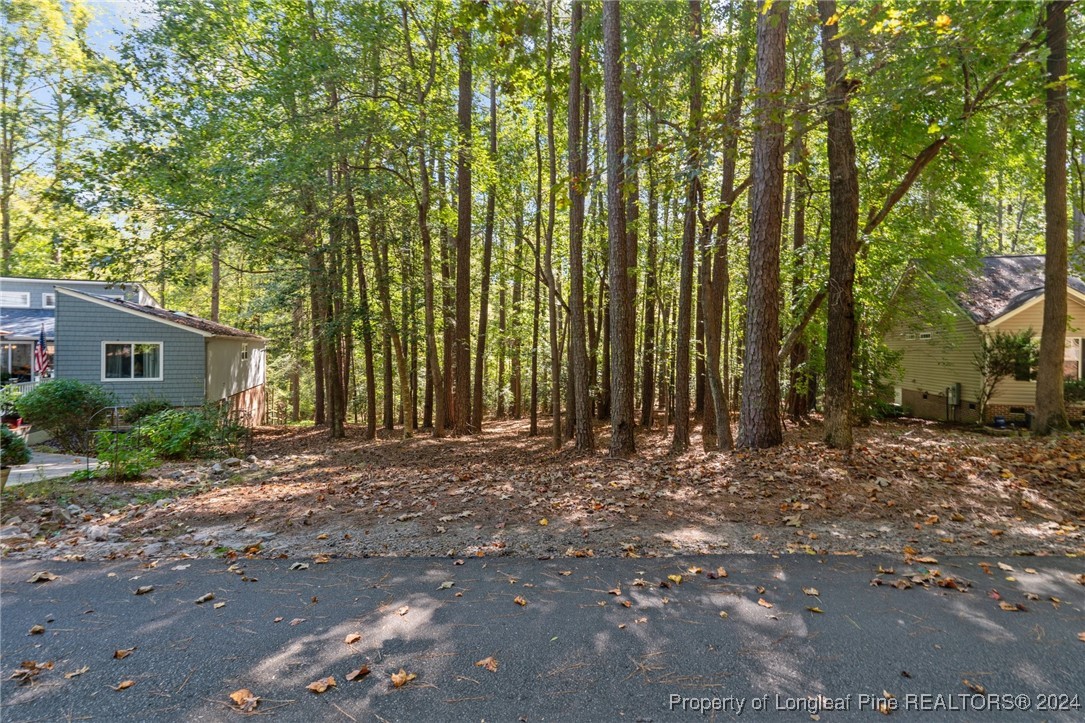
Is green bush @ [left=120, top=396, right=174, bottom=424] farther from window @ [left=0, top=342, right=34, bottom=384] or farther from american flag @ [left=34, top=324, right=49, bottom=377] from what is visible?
window @ [left=0, top=342, right=34, bottom=384]

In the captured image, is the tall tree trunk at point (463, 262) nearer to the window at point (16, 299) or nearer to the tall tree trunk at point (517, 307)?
the tall tree trunk at point (517, 307)

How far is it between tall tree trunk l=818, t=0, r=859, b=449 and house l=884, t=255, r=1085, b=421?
661 cm

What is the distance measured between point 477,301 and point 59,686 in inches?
852

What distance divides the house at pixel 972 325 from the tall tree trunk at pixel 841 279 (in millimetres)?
6613

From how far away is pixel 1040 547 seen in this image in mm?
4297

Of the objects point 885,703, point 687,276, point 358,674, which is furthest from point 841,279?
point 358,674

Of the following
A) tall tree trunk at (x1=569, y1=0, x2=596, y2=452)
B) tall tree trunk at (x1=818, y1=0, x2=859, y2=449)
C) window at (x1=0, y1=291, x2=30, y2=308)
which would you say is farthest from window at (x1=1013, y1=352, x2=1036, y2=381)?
window at (x1=0, y1=291, x2=30, y2=308)

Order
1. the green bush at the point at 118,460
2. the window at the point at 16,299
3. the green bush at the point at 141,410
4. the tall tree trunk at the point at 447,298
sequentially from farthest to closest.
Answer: the window at the point at 16,299 < the tall tree trunk at the point at 447,298 < the green bush at the point at 141,410 < the green bush at the point at 118,460

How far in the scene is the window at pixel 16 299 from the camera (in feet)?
73.9

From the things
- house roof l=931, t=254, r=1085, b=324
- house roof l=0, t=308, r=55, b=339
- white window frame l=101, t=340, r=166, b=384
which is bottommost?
white window frame l=101, t=340, r=166, b=384

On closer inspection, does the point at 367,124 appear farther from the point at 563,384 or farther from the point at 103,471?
the point at 563,384

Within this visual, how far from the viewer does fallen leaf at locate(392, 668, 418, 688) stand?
266 cm

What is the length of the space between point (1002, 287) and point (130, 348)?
97.4 feet

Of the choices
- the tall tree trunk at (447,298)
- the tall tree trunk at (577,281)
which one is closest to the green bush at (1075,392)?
the tall tree trunk at (577,281)
